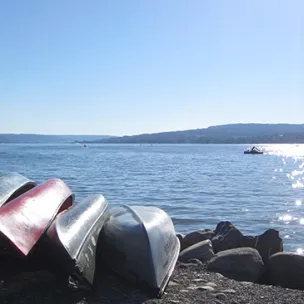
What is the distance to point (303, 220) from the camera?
14.1 m

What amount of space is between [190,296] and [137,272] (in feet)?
2.24

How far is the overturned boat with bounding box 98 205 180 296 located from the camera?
542cm

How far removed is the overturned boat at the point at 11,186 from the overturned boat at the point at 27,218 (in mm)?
331

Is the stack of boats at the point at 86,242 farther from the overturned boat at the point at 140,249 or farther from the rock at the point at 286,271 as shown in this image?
the rock at the point at 286,271

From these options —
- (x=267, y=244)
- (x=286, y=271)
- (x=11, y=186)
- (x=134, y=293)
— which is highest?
(x=11, y=186)

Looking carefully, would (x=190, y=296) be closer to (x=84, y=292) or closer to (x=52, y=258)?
(x=84, y=292)

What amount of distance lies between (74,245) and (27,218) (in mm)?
904

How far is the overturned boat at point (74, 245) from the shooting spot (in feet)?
17.1

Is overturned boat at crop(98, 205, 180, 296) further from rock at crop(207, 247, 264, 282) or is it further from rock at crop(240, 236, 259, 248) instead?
rock at crop(240, 236, 259, 248)

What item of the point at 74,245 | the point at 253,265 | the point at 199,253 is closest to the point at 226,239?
the point at 199,253

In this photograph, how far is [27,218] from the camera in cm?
593

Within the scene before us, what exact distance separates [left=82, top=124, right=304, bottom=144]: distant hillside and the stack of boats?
459 feet

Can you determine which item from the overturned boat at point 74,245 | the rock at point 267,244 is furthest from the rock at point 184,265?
the rock at point 267,244

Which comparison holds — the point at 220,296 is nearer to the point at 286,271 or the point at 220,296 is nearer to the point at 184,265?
the point at 184,265
